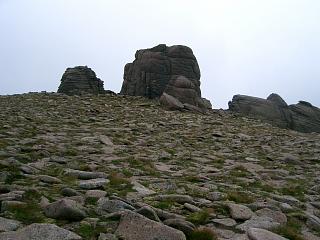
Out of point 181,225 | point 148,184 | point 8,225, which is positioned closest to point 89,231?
point 8,225

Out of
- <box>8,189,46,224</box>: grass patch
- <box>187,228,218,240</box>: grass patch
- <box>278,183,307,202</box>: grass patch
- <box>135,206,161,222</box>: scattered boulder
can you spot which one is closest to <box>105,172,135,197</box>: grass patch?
<box>135,206,161,222</box>: scattered boulder

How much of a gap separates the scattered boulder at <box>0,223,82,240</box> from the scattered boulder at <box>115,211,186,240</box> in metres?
0.92

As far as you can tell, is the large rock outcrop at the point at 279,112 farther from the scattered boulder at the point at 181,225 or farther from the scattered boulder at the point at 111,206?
the scattered boulder at the point at 181,225

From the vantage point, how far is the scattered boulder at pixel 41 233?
7217mm

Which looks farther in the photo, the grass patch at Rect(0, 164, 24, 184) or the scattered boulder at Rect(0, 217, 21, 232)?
the grass patch at Rect(0, 164, 24, 184)

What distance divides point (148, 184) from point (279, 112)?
45.7 m

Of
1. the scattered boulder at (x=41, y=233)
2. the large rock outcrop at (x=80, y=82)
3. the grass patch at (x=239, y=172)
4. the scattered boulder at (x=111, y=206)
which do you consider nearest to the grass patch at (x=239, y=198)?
the scattered boulder at (x=111, y=206)

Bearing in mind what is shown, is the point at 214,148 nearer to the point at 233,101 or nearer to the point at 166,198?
the point at 166,198

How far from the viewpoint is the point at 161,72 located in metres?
54.1

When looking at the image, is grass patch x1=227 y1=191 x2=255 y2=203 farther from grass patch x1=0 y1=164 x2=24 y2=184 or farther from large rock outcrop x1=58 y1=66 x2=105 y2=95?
large rock outcrop x1=58 y1=66 x2=105 y2=95

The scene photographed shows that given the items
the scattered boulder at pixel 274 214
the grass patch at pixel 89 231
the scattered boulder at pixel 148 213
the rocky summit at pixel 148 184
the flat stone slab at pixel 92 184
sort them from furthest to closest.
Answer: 1. the flat stone slab at pixel 92 184
2. the scattered boulder at pixel 274 214
3. the scattered boulder at pixel 148 213
4. the rocky summit at pixel 148 184
5. the grass patch at pixel 89 231

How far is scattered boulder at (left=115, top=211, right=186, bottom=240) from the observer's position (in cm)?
781

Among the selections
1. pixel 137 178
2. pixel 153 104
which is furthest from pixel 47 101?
pixel 137 178

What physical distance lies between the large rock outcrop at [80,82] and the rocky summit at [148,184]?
78.2 ft
